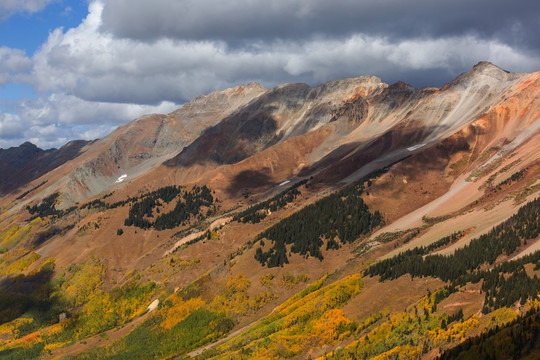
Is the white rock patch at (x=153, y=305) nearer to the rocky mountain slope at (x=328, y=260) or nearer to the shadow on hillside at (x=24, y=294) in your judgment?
the rocky mountain slope at (x=328, y=260)

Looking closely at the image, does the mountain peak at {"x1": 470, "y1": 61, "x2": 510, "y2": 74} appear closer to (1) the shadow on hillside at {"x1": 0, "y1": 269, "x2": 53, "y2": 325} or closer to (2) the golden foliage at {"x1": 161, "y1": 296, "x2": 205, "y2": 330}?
(2) the golden foliage at {"x1": 161, "y1": 296, "x2": 205, "y2": 330}

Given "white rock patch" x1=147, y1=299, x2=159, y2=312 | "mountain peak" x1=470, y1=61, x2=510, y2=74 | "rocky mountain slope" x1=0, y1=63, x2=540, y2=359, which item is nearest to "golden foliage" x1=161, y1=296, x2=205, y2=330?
"rocky mountain slope" x1=0, y1=63, x2=540, y2=359

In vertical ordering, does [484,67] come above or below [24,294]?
above

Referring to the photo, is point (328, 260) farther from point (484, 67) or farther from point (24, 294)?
point (484, 67)

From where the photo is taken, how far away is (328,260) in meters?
98.1

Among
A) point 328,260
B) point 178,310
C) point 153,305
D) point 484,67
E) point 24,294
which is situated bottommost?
point 328,260

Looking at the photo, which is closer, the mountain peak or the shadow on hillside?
the shadow on hillside

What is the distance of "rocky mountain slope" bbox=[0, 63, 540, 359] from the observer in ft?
163

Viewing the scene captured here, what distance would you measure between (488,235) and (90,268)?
378 ft

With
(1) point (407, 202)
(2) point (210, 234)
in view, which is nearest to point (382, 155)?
(1) point (407, 202)

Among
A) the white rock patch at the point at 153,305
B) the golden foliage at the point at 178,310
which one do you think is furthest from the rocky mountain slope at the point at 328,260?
the white rock patch at the point at 153,305

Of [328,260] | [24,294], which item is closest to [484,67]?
[328,260]

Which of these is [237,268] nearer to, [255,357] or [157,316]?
[157,316]

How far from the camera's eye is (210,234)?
132 m
